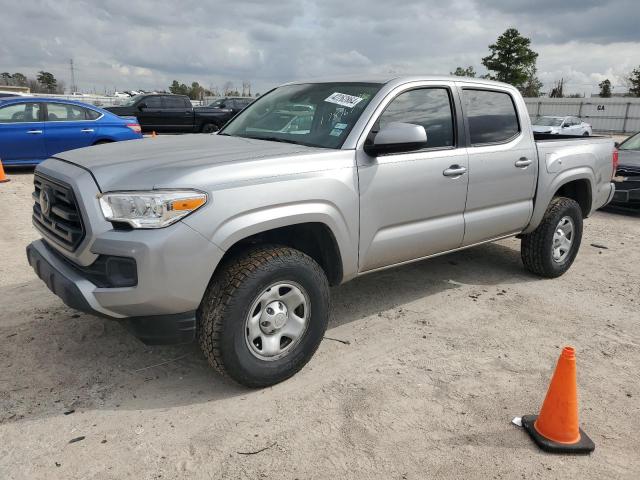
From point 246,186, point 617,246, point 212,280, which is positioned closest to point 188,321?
point 212,280

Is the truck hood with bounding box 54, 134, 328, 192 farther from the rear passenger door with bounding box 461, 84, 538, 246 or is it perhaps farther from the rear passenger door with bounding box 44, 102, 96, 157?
the rear passenger door with bounding box 44, 102, 96, 157

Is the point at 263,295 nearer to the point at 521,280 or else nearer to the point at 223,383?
the point at 223,383

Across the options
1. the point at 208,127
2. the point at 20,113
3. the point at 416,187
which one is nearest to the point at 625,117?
the point at 208,127

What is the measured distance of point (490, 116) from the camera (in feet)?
14.8

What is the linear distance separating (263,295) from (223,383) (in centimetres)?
67

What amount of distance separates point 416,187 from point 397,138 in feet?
1.74

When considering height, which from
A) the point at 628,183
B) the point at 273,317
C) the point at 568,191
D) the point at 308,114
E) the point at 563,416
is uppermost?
the point at 308,114

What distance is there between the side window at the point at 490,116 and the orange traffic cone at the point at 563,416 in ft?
7.01

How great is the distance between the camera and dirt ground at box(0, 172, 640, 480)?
101 inches

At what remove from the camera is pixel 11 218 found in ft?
22.6

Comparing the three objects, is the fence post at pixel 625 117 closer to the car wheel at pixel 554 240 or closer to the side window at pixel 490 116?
the car wheel at pixel 554 240

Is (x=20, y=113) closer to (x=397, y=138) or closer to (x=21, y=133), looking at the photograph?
(x=21, y=133)

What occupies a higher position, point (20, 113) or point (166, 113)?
point (166, 113)

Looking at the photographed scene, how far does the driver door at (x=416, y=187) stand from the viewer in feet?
11.5
